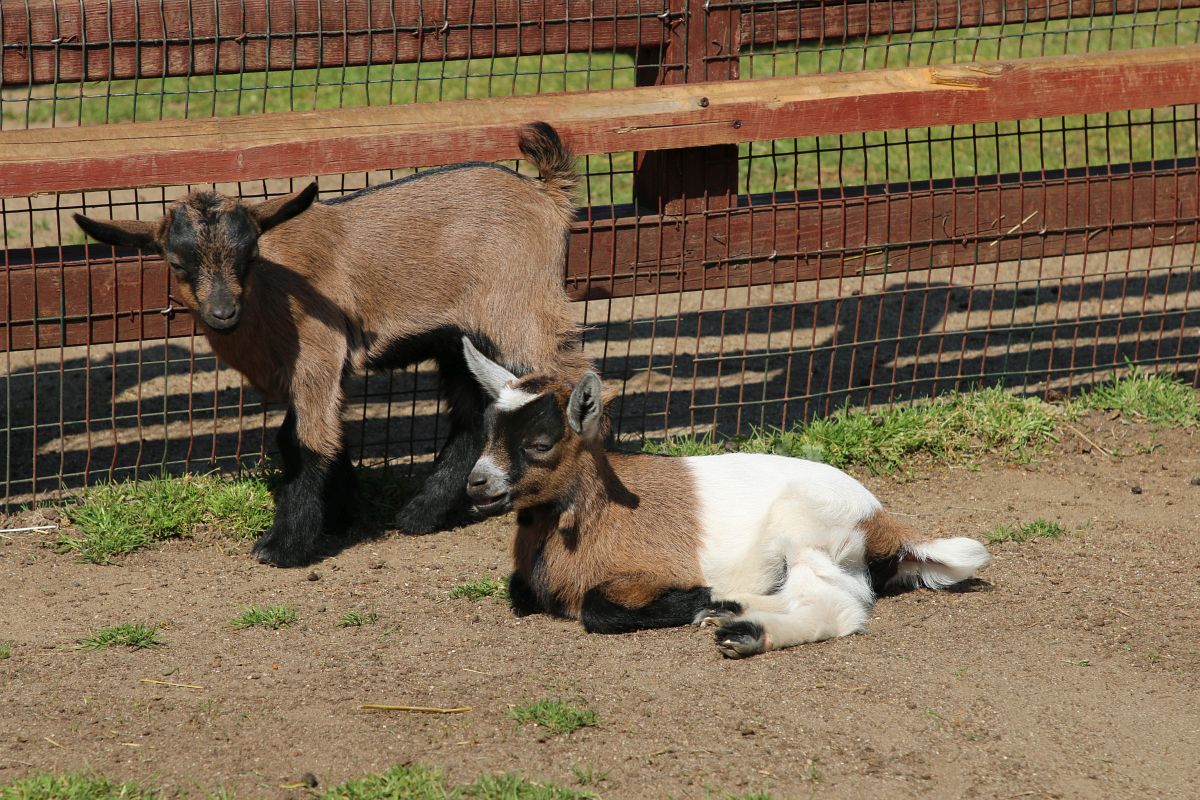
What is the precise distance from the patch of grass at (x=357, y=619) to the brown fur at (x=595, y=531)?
1.86 ft

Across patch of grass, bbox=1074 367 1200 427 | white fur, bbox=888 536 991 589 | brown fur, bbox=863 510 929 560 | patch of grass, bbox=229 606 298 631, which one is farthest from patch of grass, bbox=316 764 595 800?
patch of grass, bbox=1074 367 1200 427

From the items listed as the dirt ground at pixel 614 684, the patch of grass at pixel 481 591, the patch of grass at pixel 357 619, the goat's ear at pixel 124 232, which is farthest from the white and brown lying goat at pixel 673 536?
the goat's ear at pixel 124 232

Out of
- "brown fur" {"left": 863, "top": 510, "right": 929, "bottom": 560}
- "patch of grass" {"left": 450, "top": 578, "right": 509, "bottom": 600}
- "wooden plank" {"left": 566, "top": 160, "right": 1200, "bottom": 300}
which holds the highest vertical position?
"wooden plank" {"left": 566, "top": 160, "right": 1200, "bottom": 300}

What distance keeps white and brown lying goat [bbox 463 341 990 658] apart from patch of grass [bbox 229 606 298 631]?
840 mm

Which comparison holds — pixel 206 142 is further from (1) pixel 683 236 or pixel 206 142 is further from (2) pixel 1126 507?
(2) pixel 1126 507

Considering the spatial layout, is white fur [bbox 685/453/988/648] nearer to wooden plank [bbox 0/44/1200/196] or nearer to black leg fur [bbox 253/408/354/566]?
black leg fur [bbox 253/408/354/566]

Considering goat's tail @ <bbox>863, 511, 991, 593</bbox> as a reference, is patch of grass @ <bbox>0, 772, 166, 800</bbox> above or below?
below

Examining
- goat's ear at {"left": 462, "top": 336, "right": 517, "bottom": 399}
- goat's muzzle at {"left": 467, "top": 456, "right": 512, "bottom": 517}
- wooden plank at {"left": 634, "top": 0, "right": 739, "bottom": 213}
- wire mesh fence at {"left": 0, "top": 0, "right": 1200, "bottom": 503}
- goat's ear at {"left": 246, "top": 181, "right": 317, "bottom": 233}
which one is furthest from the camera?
wooden plank at {"left": 634, "top": 0, "right": 739, "bottom": 213}

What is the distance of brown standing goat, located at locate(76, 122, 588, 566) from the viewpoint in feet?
18.4

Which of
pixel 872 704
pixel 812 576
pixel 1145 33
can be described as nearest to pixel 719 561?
pixel 812 576

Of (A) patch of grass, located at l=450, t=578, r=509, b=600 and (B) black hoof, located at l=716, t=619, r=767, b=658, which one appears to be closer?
(B) black hoof, located at l=716, t=619, r=767, b=658

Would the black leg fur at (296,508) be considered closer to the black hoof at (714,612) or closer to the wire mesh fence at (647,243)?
the wire mesh fence at (647,243)

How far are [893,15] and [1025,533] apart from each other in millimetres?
2736

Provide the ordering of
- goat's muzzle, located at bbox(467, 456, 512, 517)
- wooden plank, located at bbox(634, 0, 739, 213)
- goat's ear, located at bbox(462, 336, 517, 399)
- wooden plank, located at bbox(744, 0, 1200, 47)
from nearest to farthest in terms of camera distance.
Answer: goat's muzzle, located at bbox(467, 456, 512, 517), goat's ear, located at bbox(462, 336, 517, 399), wooden plank, located at bbox(634, 0, 739, 213), wooden plank, located at bbox(744, 0, 1200, 47)
